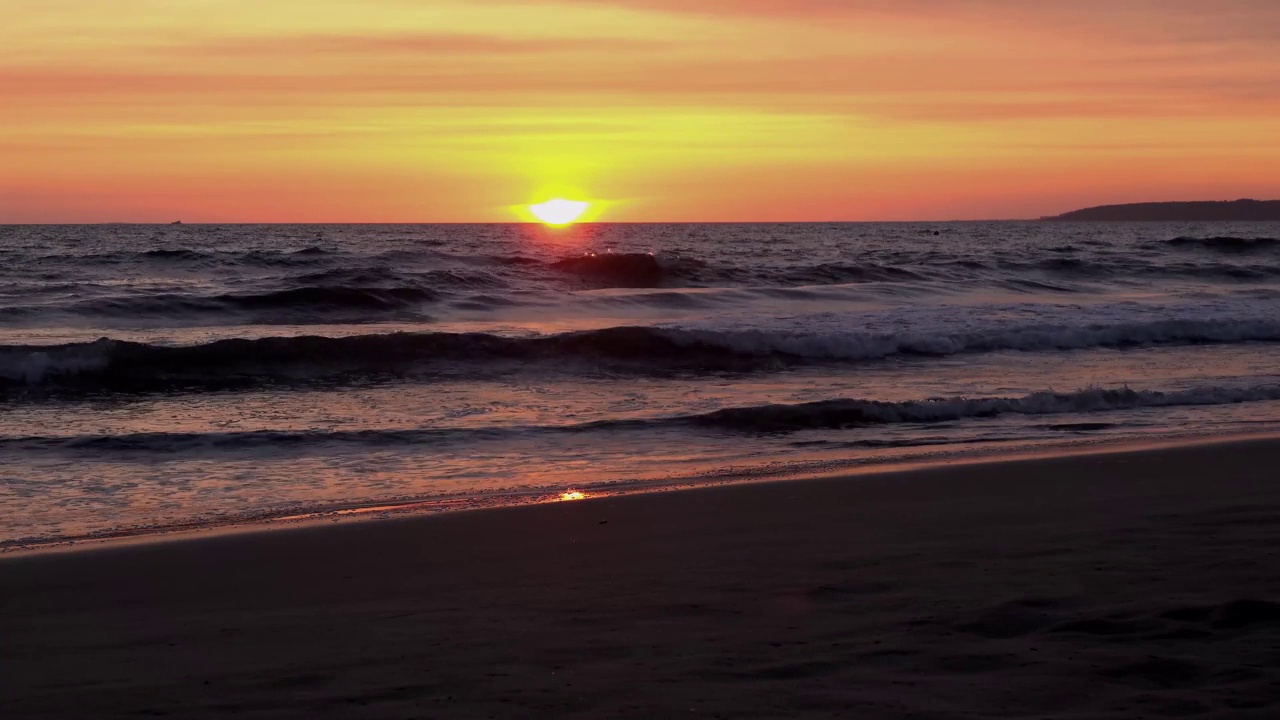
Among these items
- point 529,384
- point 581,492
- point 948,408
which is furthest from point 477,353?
point 581,492

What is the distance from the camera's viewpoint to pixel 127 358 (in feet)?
51.0

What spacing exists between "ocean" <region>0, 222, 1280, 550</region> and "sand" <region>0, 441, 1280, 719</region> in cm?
137

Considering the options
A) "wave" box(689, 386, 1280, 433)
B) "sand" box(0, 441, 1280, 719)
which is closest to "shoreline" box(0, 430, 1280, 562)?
"sand" box(0, 441, 1280, 719)

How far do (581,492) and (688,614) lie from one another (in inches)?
129

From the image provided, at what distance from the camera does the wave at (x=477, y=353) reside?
49.2ft

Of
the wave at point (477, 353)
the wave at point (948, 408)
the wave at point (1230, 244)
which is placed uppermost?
the wave at point (1230, 244)

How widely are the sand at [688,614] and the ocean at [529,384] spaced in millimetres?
1365

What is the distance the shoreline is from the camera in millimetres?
6496

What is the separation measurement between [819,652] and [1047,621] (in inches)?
37.3

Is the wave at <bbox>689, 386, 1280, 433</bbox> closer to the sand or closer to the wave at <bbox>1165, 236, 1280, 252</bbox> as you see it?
the sand

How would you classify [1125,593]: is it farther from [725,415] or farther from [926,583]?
[725,415]

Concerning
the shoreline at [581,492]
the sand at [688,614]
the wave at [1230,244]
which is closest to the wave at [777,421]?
the shoreline at [581,492]

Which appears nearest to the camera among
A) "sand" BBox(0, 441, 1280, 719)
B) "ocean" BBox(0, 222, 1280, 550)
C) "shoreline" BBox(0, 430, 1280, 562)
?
"sand" BBox(0, 441, 1280, 719)

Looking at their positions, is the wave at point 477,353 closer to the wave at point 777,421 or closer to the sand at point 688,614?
the wave at point 777,421
